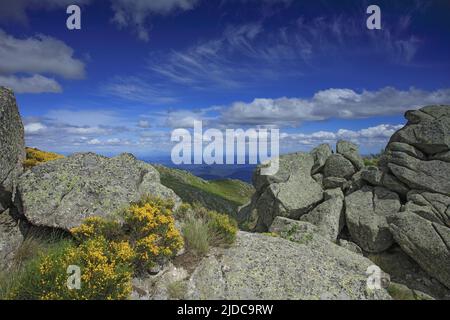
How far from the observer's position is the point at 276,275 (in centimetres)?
1222

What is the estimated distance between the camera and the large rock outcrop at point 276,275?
37.1 ft

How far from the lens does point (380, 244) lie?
72.7ft

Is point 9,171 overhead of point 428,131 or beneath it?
beneath

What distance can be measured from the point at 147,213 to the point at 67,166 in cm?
544

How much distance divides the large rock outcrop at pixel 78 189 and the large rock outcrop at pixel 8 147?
0.57m

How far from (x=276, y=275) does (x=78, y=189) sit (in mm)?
8966

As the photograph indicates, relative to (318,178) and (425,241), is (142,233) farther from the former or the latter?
(318,178)

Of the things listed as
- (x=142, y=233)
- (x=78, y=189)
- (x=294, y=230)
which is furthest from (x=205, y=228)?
(x=294, y=230)

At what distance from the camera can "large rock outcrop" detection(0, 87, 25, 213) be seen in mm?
14396

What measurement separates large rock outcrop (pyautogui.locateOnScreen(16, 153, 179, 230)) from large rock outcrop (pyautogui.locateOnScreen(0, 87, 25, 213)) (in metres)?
0.57
